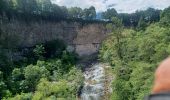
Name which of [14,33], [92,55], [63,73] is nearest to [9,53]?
[14,33]

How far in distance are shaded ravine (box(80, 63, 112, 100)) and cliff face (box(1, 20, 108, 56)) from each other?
4351 mm

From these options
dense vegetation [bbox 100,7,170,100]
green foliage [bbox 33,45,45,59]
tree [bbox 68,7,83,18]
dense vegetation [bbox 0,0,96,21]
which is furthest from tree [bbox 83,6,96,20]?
green foliage [bbox 33,45,45,59]

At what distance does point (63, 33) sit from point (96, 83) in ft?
27.9

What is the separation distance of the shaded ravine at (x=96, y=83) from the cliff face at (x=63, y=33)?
14.3 ft

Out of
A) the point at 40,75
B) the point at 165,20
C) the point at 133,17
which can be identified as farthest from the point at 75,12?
the point at 40,75

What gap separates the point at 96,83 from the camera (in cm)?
2917

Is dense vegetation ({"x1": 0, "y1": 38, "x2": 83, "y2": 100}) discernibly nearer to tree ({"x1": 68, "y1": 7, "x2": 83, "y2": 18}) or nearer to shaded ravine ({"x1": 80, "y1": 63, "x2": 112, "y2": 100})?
shaded ravine ({"x1": 80, "y1": 63, "x2": 112, "y2": 100})

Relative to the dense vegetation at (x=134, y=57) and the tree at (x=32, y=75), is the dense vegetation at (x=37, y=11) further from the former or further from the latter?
the tree at (x=32, y=75)

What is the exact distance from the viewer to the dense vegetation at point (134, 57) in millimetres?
22344

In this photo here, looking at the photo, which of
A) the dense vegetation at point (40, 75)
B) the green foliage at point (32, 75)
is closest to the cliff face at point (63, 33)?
the dense vegetation at point (40, 75)

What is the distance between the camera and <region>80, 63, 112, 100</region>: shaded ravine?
1073 inches

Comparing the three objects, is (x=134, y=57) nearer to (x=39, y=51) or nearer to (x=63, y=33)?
(x=39, y=51)

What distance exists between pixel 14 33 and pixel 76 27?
228 inches

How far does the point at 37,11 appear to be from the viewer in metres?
34.9
